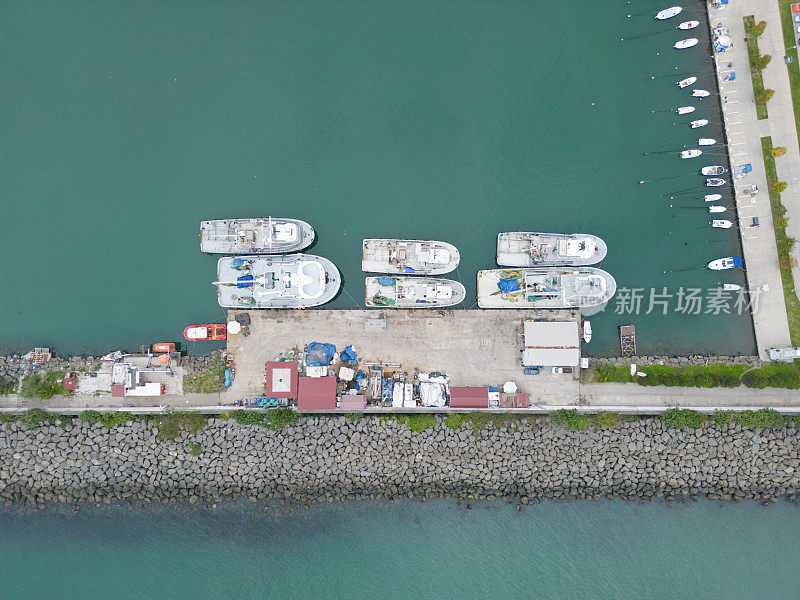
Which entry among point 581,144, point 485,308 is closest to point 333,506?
point 485,308

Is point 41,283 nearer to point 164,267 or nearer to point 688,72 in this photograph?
point 164,267

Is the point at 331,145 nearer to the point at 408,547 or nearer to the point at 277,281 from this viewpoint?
the point at 277,281

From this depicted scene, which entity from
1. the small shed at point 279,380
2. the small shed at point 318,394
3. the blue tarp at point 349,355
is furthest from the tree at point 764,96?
the small shed at point 279,380

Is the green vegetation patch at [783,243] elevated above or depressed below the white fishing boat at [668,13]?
below

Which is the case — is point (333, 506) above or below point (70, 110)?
below

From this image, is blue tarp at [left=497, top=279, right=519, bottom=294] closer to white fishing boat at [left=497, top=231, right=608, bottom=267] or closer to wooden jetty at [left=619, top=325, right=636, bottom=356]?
white fishing boat at [left=497, top=231, right=608, bottom=267]

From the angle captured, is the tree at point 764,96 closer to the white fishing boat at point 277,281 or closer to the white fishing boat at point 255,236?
the white fishing boat at point 277,281
